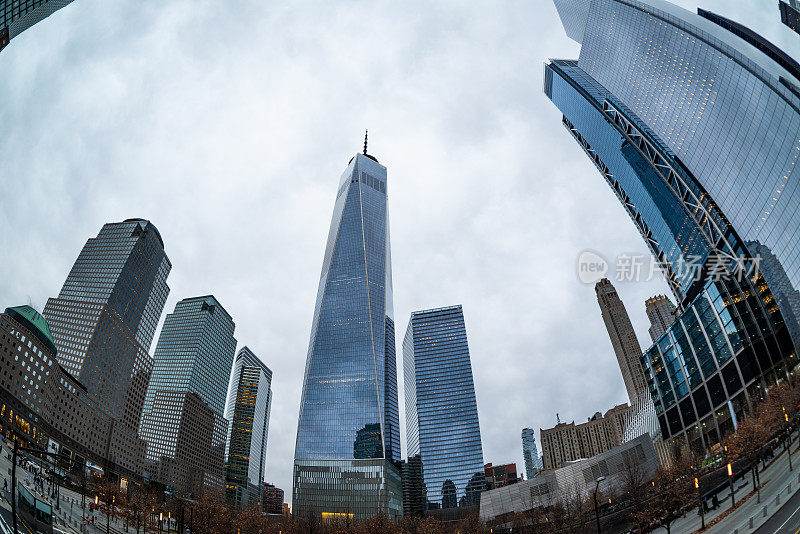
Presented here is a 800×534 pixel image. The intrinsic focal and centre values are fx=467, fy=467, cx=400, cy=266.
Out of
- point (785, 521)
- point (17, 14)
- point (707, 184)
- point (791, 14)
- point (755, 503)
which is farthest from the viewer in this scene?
point (791, 14)

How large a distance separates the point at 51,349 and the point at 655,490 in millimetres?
189029

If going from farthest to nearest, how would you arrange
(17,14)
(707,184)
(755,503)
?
(707,184) → (17,14) → (755,503)

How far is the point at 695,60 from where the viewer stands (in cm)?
12112

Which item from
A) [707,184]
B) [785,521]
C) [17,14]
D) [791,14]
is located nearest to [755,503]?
[785,521]

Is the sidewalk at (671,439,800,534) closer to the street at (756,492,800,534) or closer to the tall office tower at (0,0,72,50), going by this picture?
the street at (756,492,800,534)

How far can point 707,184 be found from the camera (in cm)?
12125

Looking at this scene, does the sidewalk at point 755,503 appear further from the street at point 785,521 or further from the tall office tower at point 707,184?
the tall office tower at point 707,184

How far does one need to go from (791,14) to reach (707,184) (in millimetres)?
52260

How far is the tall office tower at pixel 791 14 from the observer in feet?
406

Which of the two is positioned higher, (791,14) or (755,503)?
(791,14)

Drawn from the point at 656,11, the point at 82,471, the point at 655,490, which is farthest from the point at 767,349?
the point at 82,471

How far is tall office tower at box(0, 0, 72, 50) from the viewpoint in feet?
288

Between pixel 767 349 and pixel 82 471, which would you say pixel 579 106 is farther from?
pixel 82 471

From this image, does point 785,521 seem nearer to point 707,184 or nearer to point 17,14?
point 707,184
